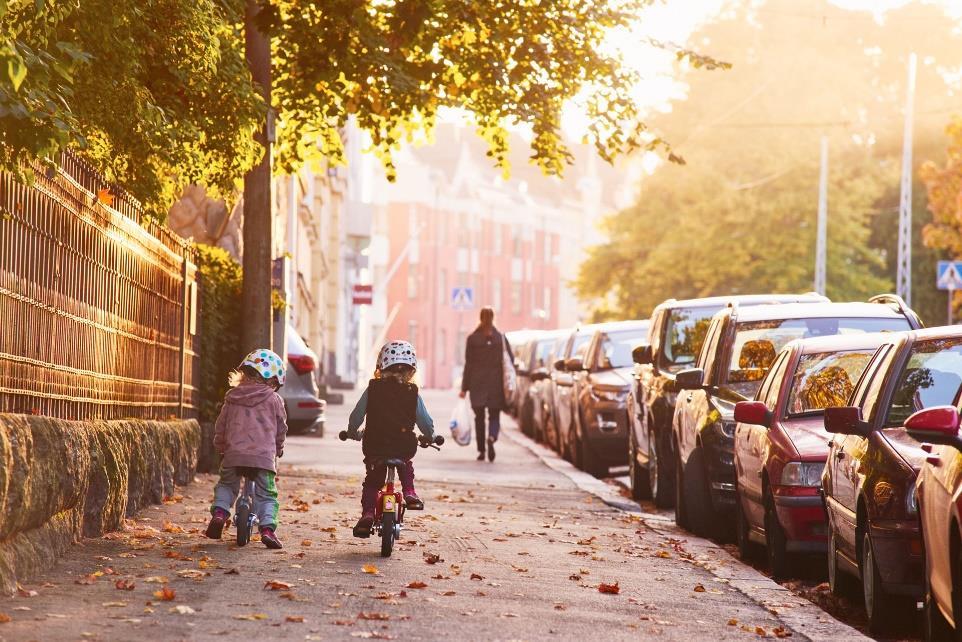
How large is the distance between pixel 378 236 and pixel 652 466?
279 ft

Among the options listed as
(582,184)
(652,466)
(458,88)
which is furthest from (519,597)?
(582,184)

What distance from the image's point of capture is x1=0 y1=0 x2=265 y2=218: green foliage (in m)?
7.86

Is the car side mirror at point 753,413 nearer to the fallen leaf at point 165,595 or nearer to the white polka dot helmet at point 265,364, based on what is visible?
the white polka dot helmet at point 265,364

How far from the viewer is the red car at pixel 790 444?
11.4m

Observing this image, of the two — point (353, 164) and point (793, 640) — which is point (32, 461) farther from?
point (353, 164)

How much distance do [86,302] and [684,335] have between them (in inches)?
293

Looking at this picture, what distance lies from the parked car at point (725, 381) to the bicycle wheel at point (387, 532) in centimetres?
326

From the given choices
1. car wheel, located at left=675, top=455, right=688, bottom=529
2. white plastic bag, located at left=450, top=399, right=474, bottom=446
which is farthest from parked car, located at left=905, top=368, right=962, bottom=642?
white plastic bag, located at left=450, top=399, right=474, bottom=446

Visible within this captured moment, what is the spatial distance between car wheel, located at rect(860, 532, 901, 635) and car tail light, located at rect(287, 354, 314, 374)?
16.3 m

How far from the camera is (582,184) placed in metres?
130

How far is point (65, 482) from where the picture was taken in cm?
1016

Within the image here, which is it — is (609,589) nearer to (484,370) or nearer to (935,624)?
(935,624)

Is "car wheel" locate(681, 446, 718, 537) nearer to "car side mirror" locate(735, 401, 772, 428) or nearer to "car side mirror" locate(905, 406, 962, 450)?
"car side mirror" locate(735, 401, 772, 428)

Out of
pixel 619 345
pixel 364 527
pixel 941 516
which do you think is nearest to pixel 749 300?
pixel 619 345
